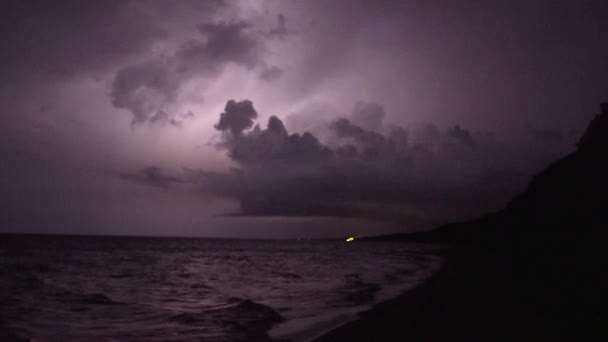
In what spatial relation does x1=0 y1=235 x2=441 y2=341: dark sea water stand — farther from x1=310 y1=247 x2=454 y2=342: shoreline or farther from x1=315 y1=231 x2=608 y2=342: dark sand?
x1=315 y1=231 x2=608 y2=342: dark sand

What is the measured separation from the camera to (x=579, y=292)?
13188 millimetres

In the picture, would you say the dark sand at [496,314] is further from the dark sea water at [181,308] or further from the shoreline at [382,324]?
the dark sea water at [181,308]

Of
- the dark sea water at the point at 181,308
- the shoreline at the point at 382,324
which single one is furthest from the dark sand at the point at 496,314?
the dark sea water at the point at 181,308

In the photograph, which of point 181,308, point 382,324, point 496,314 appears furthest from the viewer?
point 181,308

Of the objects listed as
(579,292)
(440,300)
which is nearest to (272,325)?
(440,300)

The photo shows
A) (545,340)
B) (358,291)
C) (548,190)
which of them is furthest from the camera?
(548,190)

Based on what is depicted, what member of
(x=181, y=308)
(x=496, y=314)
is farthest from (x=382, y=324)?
(x=181, y=308)

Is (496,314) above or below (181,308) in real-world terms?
above

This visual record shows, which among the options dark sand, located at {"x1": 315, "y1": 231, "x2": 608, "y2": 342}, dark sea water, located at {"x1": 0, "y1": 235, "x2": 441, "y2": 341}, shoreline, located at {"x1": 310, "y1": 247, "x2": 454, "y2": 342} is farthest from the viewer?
dark sea water, located at {"x1": 0, "y1": 235, "x2": 441, "y2": 341}

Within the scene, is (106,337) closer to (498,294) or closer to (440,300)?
(440,300)

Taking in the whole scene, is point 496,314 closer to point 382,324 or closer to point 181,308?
point 382,324

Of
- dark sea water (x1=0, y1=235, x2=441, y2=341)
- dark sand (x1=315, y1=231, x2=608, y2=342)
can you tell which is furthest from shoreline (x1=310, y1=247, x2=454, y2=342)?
dark sea water (x1=0, y1=235, x2=441, y2=341)

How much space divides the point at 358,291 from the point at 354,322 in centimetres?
841

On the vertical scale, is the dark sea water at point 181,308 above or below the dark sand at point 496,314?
below
